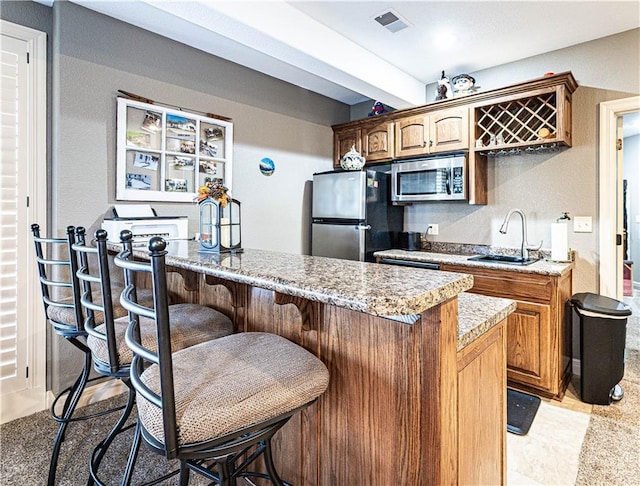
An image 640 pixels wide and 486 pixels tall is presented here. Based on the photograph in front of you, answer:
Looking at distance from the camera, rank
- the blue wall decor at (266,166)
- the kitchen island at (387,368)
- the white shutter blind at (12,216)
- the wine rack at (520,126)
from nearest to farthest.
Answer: the kitchen island at (387,368), the white shutter blind at (12,216), the wine rack at (520,126), the blue wall decor at (266,166)

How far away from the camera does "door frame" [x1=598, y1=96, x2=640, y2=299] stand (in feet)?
9.22

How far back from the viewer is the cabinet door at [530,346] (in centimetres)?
252

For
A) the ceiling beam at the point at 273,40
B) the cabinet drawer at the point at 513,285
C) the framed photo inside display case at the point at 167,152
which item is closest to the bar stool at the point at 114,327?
the framed photo inside display case at the point at 167,152

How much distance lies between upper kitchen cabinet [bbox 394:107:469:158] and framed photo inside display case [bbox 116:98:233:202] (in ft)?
5.38

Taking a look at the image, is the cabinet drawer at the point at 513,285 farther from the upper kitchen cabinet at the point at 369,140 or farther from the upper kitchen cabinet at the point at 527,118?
the upper kitchen cabinet at the point at 369,140

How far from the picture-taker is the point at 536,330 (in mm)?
2561

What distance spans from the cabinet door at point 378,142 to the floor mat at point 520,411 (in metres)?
2.33

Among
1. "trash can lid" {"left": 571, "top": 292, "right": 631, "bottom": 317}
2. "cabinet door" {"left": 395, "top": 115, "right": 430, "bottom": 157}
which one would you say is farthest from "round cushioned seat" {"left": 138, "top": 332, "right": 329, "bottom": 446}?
"cabinet door" {"left": 395, "top": 115, "right": 430, "bottom": 157}

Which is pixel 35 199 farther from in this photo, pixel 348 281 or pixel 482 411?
pixel 482 411

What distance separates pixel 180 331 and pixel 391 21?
250cm

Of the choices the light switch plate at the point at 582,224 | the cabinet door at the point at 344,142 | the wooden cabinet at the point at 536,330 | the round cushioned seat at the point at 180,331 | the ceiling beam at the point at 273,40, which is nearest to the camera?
the round cushioned seat at the point at 180,331

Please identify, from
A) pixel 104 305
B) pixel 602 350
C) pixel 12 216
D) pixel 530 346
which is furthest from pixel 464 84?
pixel 12 216

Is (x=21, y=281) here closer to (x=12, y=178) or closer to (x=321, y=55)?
(x=12, y=178)

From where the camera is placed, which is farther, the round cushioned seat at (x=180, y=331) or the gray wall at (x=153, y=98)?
the gray wall at (x=153, y=98)
